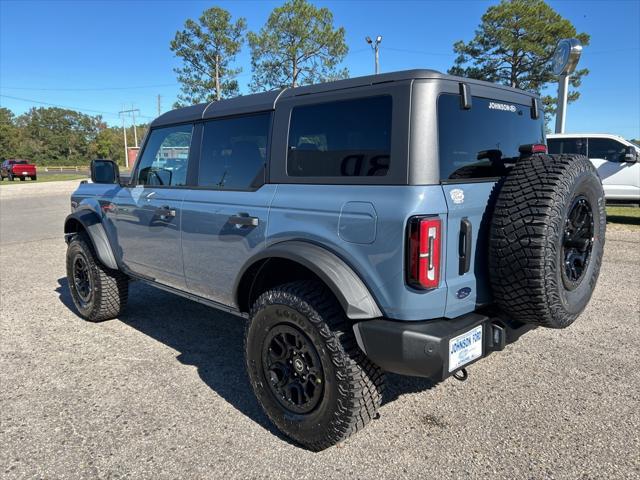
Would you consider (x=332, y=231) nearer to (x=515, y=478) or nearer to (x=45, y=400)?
(x=515, y=478)

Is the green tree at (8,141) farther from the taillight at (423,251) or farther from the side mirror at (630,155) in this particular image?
the taillight at (423,251)

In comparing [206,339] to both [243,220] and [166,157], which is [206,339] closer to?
[166,157]

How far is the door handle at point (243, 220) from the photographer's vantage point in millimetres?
2835

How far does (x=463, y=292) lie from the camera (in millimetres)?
2357

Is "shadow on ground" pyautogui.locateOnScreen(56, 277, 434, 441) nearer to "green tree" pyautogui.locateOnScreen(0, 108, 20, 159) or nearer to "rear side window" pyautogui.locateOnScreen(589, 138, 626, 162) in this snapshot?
"rear side window" pyautogui.locateOnScreen(589, 138, 626, 162)

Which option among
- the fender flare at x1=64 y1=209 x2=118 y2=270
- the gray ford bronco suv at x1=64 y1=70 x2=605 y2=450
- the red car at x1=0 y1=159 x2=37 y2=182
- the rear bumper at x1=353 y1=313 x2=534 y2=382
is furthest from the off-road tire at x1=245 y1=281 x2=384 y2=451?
the red car at x1=0 y1=159 x2=37 y2=182

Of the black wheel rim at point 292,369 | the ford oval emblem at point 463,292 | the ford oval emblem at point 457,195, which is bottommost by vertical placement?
the black wheel rim at point 292,369

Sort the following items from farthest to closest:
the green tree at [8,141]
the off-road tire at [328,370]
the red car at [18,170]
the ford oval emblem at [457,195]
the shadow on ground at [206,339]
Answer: the green tree at [8,141] → the red car at [18,170] → the shadow on ground at [206,339] → the off-road tire at [328,370] → the ford oval emblem at [457,195]

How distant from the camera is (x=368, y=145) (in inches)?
93.7

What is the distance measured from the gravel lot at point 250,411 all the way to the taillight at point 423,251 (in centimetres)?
100

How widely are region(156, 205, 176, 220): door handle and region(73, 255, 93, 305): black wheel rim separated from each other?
156 centimetres

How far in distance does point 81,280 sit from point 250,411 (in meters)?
2.82

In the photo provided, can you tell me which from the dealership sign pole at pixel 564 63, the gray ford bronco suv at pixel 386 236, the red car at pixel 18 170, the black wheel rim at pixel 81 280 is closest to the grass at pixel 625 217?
the dealership sign pole at pixel 564 63

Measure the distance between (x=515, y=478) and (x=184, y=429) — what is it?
183cm
